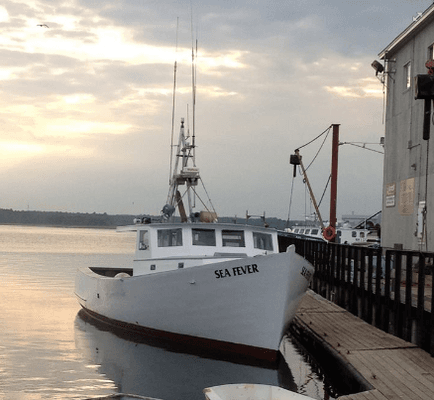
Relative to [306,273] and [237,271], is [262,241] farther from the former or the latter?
[237,271]

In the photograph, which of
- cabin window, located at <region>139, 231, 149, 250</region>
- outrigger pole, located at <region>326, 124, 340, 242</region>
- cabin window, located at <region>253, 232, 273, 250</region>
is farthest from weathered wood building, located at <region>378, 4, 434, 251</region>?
cabin window, located at <region>139, 231, 149, 250</region>

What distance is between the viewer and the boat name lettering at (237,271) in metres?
14.7

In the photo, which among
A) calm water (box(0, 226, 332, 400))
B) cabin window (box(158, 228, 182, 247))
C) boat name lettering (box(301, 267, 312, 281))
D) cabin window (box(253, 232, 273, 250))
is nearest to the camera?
calm water (box(0, 226, 332, 400))

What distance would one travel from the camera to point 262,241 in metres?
18.4

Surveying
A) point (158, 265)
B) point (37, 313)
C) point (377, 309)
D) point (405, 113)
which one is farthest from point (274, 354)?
point (405, 113)

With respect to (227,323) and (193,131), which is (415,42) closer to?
(193,131)

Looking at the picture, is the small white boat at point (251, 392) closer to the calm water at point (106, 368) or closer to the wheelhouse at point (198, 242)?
the calm water at point (106, 368)

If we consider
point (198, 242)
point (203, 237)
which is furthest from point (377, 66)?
point (198, 242)

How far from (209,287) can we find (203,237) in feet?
9.84

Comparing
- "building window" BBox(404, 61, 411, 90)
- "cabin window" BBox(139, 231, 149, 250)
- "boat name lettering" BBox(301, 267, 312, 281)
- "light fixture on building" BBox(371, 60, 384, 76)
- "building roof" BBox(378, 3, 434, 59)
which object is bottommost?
"boat name lettering" BBox(301, 267, 312, 281)

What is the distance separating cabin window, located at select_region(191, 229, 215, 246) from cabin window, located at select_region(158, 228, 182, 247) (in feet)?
1.43

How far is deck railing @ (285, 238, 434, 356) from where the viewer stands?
42.4ft

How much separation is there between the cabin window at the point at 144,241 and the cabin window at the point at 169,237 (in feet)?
1.71

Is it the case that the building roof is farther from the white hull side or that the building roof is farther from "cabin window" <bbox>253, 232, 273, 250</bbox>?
the white hull side
